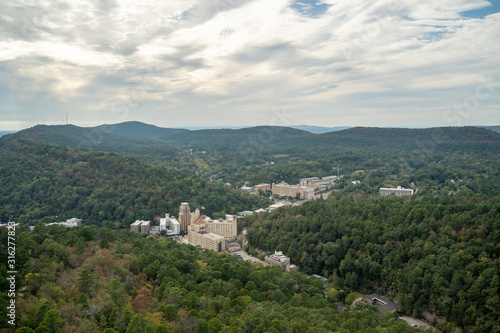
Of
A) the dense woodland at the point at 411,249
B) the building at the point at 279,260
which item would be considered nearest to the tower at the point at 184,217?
the dense woodland at the point at 411,249

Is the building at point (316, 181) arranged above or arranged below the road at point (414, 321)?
above

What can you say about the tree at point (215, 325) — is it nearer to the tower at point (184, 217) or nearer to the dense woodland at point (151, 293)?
the dense woodland at point (151, 293)

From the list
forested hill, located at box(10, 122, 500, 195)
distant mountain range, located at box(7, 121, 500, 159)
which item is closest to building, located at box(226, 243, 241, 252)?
forested hill, located at box(10, 122, 500, 195)

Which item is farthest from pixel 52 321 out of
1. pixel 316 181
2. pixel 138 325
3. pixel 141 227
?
pixel 316 181

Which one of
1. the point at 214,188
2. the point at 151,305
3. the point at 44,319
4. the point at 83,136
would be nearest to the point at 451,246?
the point at 151,305

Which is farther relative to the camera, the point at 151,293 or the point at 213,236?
the point at 213,236

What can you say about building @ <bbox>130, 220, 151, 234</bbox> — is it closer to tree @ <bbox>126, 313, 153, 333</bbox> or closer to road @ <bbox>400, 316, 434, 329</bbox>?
road @ <bbox>400, 316, 434, 329</bbox>

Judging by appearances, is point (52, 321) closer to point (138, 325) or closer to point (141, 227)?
point (138, 325)
